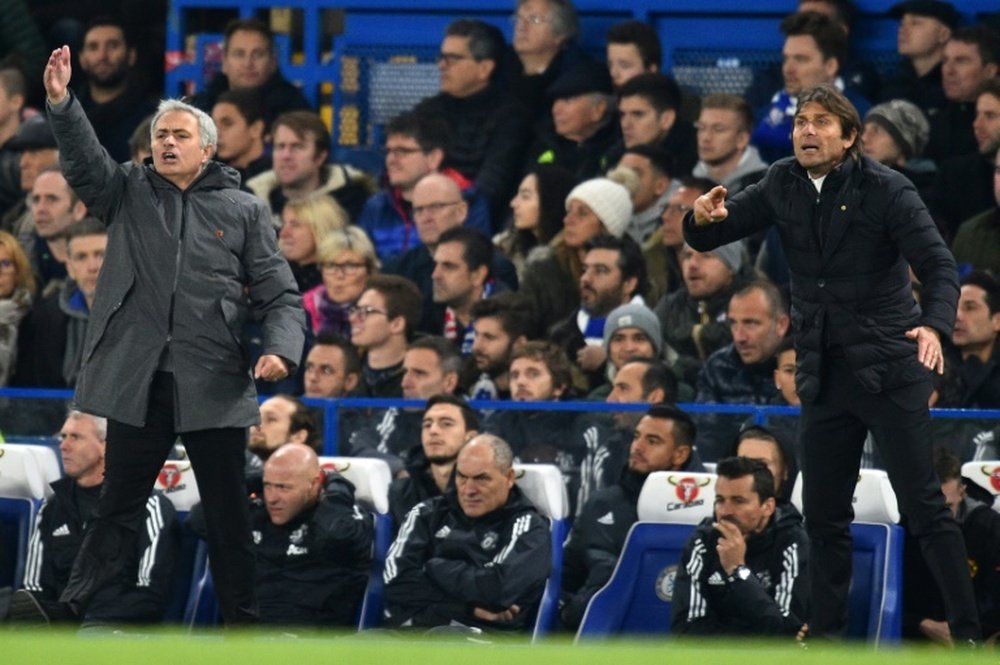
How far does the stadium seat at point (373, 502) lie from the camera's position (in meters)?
10.5

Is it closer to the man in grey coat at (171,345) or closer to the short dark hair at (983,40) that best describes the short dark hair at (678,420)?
the man in grey coat at (171,345)

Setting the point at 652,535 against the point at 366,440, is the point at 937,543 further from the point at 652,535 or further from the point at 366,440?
the point at 366,440

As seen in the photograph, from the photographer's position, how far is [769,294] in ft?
37.4

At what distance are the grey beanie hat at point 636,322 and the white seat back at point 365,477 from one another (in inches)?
64.0

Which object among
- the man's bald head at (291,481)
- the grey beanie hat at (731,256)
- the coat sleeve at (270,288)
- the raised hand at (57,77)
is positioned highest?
the raised hand at (57,77)

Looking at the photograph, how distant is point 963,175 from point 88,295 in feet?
16.1

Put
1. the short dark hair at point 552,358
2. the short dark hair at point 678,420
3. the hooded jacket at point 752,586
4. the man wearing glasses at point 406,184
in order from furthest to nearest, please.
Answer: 1. the man wearing glasses at point 406,184
2. the short dark hair at point 552,358
3. the short dark hair at point 678,420
4. the hooded jacket at point 752,586

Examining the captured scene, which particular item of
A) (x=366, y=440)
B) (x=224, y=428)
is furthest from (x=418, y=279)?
(x=224, y=428)

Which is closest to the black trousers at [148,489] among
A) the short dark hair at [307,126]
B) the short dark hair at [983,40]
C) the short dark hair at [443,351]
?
the short dark hair at [443,351]

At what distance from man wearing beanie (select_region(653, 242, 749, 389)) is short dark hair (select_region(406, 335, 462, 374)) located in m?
1.09

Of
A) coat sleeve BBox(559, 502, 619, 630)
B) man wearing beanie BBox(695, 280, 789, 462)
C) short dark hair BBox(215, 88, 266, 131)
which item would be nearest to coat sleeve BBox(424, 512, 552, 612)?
coat sleeve BBox(559, 502, 619, 630)

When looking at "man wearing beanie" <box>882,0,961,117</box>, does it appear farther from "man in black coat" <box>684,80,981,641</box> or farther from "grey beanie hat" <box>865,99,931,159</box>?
"man in black coat" <box>684,80,981,641</box>

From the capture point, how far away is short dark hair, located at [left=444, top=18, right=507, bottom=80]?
14273 mm

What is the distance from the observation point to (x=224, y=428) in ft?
28.1
